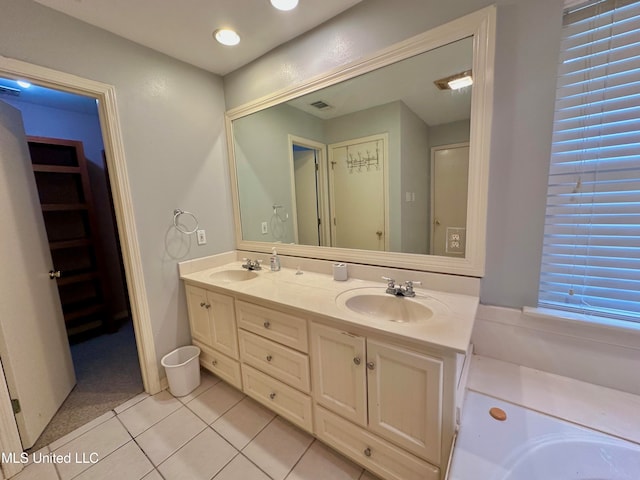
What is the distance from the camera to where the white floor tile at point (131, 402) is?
1743 mm

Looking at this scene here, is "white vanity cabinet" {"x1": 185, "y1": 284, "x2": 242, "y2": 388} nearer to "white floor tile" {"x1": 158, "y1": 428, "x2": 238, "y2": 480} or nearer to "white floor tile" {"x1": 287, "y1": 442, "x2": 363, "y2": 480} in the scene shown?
"white floor tile" {"x1": 158, "y1": 428, "x2": 238, "y2": 480}

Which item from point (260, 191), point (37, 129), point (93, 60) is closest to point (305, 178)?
point (260, 191)

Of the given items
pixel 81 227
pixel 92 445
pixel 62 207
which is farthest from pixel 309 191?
pixel 81 227

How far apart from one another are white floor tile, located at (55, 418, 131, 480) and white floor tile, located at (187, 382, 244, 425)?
0.38 m

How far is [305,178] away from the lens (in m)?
1.98

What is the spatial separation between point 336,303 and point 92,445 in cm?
164

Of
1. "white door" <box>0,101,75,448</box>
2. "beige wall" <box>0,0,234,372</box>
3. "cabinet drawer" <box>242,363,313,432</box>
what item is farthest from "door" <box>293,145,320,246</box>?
"white door" <box>0,101,75,448</box>

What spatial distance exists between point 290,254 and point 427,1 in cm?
169

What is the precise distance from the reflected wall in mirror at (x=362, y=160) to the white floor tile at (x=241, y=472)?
1.33 meters

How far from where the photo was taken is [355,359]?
3.79 feet

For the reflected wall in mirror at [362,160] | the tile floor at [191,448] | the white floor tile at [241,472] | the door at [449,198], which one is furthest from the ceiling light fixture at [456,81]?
the white floor tile at [241,472]

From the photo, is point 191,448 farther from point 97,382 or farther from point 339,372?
point 97,382

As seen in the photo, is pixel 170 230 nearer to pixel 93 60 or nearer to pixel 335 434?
pixel 93 60

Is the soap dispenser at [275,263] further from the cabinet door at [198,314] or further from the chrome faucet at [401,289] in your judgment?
the chrome faucet at [401,289]
